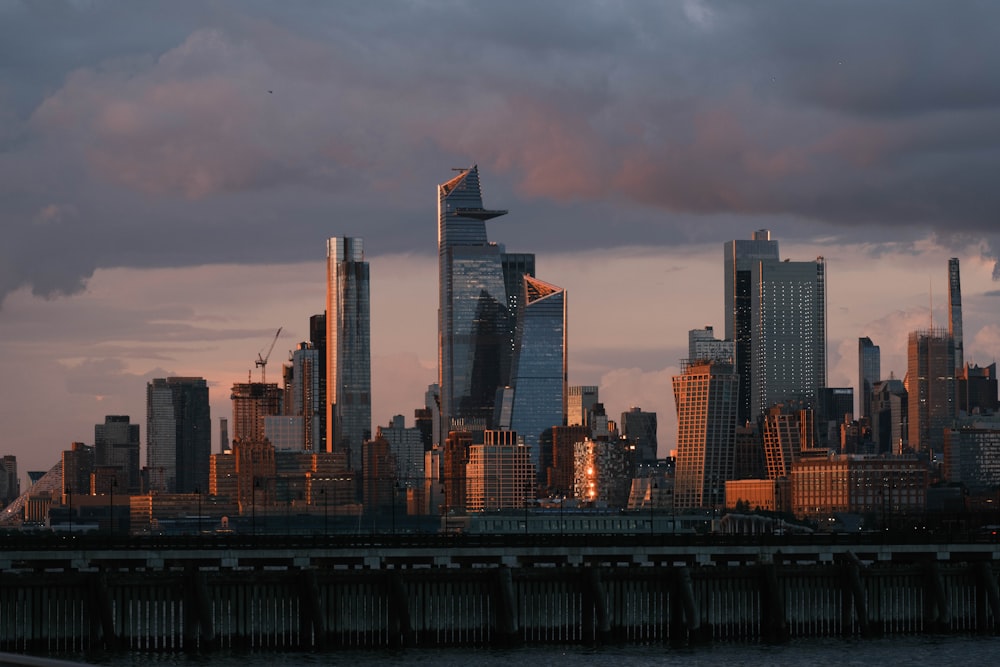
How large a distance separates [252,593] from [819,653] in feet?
107

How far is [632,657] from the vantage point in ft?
335

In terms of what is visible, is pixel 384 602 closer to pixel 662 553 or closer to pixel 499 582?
pixel 499 582

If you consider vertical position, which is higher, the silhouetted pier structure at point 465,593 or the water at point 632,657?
the silhouetted pier structure at point 465,593

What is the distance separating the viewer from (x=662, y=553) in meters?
124

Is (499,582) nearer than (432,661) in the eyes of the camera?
No

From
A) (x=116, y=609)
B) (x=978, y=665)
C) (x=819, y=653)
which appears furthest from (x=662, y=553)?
(x=116, y=609)

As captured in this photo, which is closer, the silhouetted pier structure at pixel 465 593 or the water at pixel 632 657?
the water at pixel 632 657

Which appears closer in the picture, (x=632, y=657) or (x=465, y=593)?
(x=632, y=657)

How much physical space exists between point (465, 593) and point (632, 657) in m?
11.6

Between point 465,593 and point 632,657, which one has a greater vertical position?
point 465,593

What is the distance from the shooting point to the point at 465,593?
108375 mm

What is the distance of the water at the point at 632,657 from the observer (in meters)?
98.1

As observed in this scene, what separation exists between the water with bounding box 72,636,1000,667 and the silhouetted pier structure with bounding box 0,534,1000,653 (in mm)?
2589

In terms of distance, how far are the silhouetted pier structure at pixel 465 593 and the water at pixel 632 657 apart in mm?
2589
